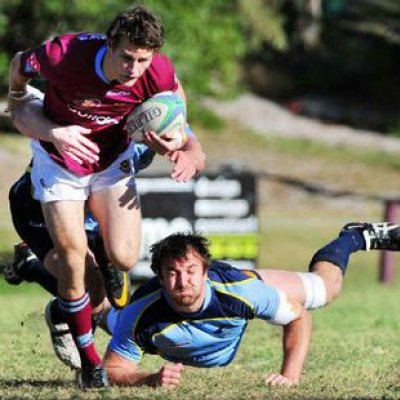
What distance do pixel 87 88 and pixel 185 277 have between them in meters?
1.27

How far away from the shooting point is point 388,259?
19.3 metres

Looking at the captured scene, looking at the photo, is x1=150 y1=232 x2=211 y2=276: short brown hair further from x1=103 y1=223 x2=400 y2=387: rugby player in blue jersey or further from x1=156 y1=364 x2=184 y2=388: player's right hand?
x1=156 y1=364 x2=184 y2=388: player's right hand

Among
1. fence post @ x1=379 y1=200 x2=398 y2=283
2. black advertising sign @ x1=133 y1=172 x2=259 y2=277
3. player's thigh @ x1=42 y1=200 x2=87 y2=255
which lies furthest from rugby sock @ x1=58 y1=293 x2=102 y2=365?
fence post @ x1=379 y1=200 x2=398 y2=283

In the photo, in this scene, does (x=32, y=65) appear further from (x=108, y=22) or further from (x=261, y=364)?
(x=108, y=22)

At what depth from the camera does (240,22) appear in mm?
35500

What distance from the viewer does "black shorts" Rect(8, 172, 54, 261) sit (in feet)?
26.8

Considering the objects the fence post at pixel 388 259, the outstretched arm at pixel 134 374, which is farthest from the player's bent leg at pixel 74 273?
the fence post at pixel 388 259

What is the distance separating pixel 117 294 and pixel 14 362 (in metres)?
1.15

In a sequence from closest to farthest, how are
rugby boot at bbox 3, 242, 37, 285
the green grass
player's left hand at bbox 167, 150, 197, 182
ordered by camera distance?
1. the green grass
2. player's left hand at bbox 167, 150, 197, 182
3. rugby boot at bbox 3, 242, 37, 285

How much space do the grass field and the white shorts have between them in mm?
1086

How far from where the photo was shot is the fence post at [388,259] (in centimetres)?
1878

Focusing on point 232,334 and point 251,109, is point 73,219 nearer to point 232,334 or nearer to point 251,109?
point 232,334

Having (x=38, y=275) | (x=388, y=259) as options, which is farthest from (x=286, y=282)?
(x=388, y=259)

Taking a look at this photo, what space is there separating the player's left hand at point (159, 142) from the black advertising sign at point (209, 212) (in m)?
9.66
